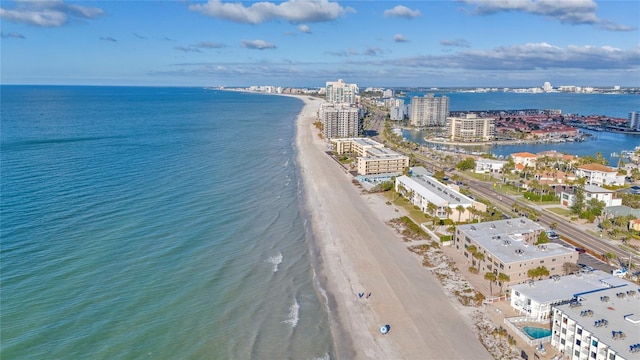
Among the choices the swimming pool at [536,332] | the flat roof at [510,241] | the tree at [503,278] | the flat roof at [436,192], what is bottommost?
the swimming pool at [536,332]

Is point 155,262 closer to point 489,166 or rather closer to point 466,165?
point 466,165

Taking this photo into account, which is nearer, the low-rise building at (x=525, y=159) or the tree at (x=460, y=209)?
the tree at (x=460, y=209)

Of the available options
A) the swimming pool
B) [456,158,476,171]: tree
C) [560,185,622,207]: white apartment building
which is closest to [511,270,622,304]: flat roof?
the swimming pool

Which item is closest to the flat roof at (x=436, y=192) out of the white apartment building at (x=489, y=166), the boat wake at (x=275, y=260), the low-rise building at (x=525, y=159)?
the white apartment building at (x=489, y=166)

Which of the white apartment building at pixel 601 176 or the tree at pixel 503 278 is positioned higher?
the white apartment building at pixel 601 176

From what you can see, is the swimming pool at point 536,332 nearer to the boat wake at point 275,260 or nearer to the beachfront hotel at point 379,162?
the boat wake at point 275,260

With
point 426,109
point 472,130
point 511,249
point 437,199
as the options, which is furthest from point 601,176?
point 426,109
